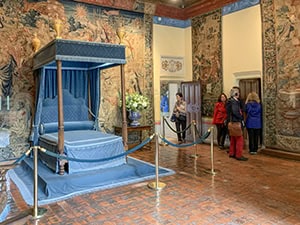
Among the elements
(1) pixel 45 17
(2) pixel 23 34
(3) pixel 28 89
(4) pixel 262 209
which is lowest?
(4) pixel 262 209

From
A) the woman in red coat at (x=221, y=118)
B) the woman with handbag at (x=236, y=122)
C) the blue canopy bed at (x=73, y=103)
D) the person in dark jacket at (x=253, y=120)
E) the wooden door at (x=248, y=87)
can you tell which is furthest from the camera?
the woman in red coat at (x=221, y=118)

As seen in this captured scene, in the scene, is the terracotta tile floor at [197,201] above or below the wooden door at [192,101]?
below

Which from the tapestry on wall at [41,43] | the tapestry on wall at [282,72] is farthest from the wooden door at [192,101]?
the tapestry on wall at [282,72]

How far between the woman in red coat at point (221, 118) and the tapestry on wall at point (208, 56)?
2.61 ft

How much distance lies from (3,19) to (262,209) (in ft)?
23.1

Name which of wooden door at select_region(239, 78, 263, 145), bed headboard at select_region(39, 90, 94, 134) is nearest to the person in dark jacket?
wooden door at select_region(239, 78, 263, 145)

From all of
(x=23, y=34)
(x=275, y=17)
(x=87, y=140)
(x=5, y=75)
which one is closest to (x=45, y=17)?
(x=23, y=34)

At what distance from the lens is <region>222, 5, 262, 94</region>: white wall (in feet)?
24.5

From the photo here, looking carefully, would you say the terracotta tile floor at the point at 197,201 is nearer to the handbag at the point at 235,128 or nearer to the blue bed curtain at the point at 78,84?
the handbag at the point at 235,128

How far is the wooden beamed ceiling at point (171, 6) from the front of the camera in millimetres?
8258

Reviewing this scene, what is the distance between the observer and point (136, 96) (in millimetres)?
8102

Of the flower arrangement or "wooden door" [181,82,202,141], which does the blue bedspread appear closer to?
the flower arrangement

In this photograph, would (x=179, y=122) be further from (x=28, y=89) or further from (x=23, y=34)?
(x=23, y=34)

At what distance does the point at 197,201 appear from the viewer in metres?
3.92
